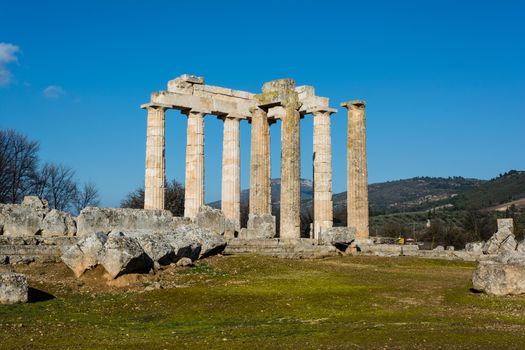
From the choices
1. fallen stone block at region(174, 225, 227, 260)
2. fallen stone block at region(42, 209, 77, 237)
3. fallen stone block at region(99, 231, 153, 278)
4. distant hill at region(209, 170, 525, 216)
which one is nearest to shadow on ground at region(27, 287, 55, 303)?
fallen stone block at region(99, 231, 153, 278)

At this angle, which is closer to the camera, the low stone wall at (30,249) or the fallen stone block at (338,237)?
the low stone wall at (30,249)

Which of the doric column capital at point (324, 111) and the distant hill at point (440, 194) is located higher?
the distant hill at point (440, 194)

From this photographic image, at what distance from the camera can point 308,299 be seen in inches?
734

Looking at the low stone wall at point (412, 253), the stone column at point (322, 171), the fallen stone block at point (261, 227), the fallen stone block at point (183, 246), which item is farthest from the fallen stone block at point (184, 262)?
the stone column at point (322, 171)

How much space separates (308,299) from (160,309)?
151 inches

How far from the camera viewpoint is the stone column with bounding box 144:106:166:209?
43.7m

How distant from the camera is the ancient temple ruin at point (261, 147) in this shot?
126ft

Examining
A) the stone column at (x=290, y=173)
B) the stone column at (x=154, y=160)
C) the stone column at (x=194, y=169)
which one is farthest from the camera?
the stone column at (x=194, y=169)

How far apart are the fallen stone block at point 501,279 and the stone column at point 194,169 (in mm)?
28820

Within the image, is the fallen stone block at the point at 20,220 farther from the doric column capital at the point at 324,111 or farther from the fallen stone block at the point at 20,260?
the doric column capital at the point at 324,111

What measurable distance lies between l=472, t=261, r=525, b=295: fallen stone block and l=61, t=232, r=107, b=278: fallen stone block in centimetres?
1084

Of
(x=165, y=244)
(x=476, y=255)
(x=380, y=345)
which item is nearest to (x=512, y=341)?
(x=380, y=345)

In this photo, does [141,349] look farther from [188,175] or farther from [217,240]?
[188,175]

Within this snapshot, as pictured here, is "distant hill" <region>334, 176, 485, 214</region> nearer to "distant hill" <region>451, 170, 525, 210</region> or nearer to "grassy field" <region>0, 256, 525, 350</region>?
"distant hill" <region>451, 170, 525, 210</region>
